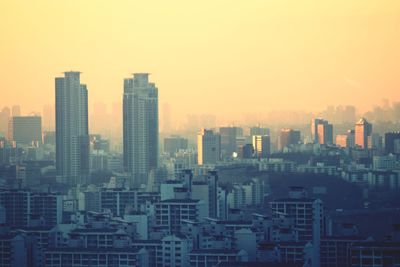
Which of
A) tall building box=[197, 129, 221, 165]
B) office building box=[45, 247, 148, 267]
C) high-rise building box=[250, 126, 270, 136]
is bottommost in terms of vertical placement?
office building box=[45, 247, 148, 267]

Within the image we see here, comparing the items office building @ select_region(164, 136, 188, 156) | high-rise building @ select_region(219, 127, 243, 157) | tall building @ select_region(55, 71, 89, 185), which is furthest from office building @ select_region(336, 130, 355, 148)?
tall building @ select_region(55, 71, 89, 185)

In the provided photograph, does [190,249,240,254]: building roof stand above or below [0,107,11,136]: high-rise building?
below

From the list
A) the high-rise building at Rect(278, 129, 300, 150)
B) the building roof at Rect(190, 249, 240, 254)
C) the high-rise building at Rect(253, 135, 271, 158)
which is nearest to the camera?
the building roof at Rect(190, 249, 240, 254)

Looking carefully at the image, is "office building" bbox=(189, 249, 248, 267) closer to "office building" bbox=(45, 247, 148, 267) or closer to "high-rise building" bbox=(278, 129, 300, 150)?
"office building" bbox=(45, 247, 148, 267)

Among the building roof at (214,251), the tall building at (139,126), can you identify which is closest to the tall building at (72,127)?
the tall building at (139,126)

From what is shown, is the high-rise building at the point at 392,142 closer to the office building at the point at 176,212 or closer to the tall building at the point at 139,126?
the tall building at the point at 139,126

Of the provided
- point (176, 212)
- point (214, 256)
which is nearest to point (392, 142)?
point (176, 212)

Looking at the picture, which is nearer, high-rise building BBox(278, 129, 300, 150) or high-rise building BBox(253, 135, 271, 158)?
high-rise building BBox(278, 129, 300, 150)

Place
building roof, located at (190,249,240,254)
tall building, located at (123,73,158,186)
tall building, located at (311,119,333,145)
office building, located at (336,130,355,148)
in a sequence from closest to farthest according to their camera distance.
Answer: building roof, located at (190,249,240,254), tall building, located at (311,119,333,145), office building, located at (336,130,355,148), tall building, located at (123,73,158,186)
